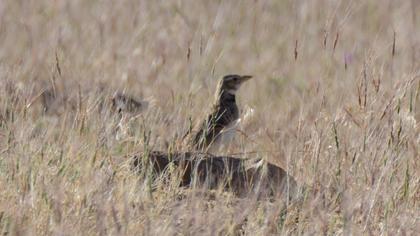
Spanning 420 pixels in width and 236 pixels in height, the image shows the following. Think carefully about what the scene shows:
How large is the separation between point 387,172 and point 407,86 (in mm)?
563

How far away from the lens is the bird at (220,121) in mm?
6801

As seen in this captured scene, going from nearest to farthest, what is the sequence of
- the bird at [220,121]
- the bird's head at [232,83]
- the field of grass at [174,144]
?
the field of grass at [174,144] < the bird at [220,121] < the bird's head at [232,83]

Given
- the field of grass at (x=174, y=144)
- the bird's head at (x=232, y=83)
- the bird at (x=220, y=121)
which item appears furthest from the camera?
the bird's head at (x=232, y=83)

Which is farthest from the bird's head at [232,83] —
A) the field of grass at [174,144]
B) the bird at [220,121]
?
the field of grass at [174,144]

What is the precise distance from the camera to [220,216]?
5.02 meters

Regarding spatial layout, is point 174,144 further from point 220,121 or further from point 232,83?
point 232,83

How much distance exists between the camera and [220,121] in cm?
795

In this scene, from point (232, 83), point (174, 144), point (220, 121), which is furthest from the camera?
point (232, 83)

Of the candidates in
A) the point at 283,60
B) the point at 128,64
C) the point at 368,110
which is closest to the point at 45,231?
the point at 368,110

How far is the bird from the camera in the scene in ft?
22.3

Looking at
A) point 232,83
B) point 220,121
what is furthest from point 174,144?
Answer: point 232,83

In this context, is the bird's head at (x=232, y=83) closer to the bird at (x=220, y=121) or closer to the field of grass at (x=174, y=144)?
the bird at (x=220, y=121)

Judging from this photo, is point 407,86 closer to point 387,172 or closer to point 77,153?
point 387,172

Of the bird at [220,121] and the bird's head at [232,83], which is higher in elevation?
the bird's head at [232,83]
